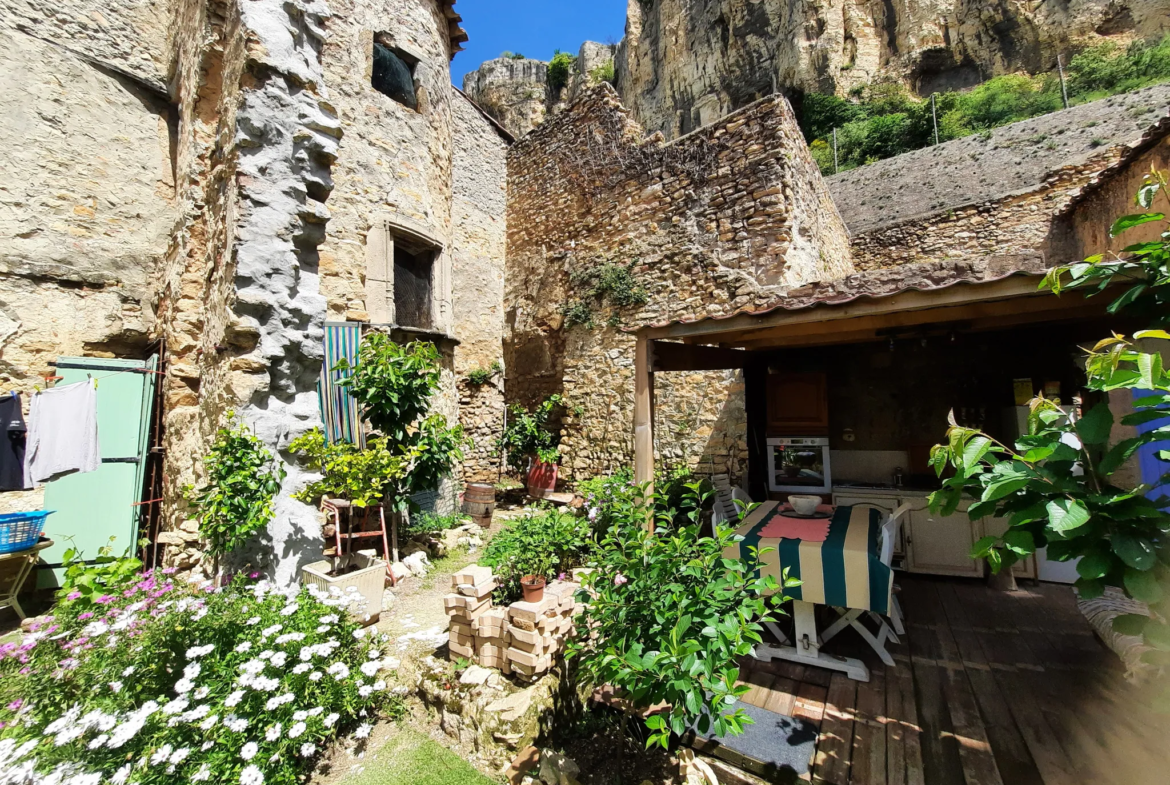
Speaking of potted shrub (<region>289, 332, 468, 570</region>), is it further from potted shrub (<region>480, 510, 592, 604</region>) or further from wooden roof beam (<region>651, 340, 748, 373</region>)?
wooden roof beam (<region>651, 340, 748, 373</region>)

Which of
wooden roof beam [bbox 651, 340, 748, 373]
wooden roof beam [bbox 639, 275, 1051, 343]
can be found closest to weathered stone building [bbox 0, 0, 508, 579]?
wooden roof beam [bbox 651, 340, 748, 373]

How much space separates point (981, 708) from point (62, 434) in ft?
23.6

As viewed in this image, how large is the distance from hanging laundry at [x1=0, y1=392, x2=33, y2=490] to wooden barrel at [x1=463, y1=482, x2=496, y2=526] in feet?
13.9

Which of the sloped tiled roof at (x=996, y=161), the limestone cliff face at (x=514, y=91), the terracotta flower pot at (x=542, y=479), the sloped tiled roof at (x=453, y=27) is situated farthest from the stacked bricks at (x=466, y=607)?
the limestone cliff face at (x=514, y=91)

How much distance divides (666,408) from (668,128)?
75.8 ft

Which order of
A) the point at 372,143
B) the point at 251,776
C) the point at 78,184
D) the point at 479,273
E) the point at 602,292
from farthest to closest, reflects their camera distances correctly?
the point at 479,273
the point at 602,292
the point at 372,143
the point at 78,184
the point at 251,776

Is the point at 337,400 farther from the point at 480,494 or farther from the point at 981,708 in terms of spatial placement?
the point at 981,708

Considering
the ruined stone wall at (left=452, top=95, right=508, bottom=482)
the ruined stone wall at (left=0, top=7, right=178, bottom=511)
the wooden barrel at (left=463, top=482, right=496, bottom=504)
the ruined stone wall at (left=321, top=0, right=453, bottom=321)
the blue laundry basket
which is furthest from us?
the ruined stone wall at (left=452, top=95, right=508, bottom=482)

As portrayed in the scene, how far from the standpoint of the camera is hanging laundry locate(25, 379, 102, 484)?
3.87 metres

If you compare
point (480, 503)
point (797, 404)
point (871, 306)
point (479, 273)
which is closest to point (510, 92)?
point (479, 273)

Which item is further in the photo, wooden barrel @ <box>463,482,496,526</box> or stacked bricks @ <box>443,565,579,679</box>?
wooden barrel @ <box>463,482,496,526</box>

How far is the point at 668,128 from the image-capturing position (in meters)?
24.5

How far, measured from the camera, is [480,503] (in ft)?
21.8

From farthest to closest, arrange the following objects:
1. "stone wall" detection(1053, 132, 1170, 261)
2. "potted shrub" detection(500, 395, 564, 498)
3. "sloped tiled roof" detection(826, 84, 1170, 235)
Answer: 1. "sloped tiled roof" detection(826, 84, 1170, 235)
2. "potted shrub" detection(500, 395, 564, 498)
3. "stone wall" detection(1053, 132, 1170, 261)
